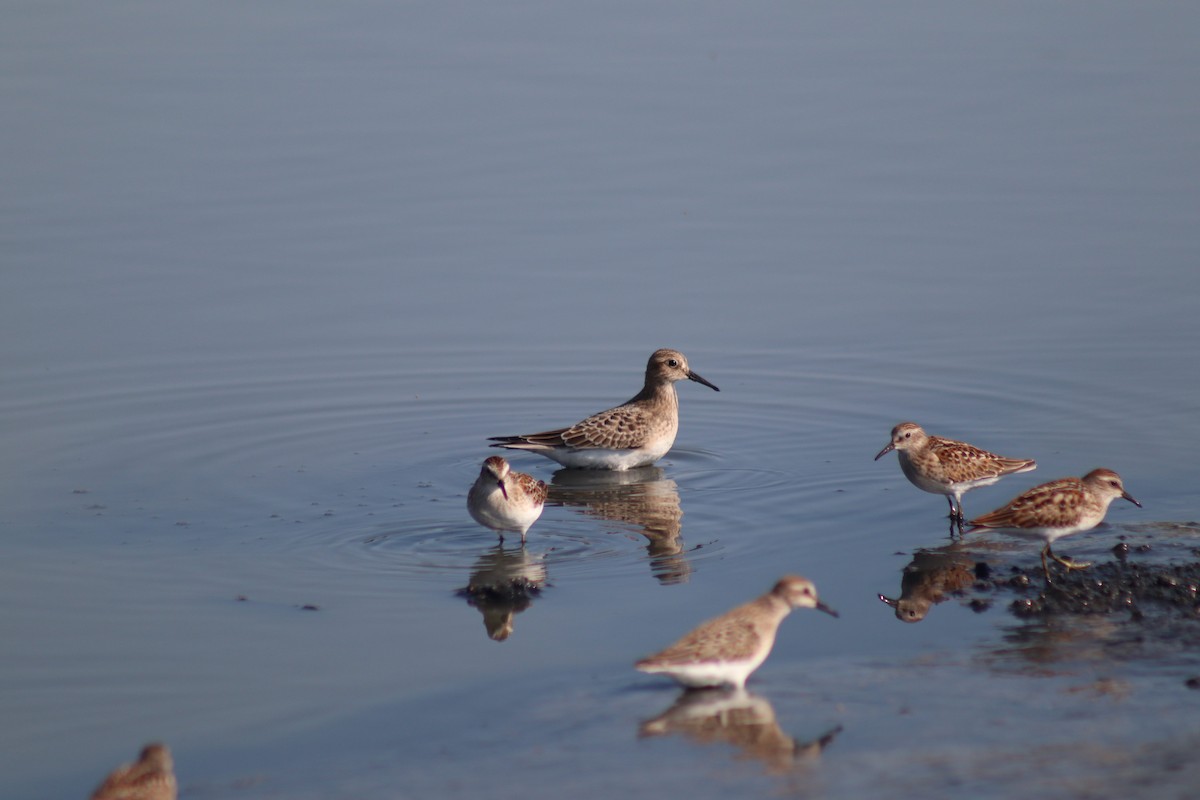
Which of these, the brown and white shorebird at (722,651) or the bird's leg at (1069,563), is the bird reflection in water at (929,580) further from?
the brown and white shorebird at (722,651)

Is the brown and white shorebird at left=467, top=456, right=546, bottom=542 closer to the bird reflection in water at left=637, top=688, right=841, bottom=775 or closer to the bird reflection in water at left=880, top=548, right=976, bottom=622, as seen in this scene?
the bird reflection in water at left=880, top=548, right=976, bottom=622

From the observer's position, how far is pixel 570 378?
16.9m

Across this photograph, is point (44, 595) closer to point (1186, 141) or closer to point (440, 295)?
point (440, 295)

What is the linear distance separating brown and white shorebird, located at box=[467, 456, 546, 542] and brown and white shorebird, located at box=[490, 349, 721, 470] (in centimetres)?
268

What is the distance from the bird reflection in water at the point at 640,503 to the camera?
12.0 meters

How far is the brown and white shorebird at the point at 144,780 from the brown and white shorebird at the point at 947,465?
6425 mm

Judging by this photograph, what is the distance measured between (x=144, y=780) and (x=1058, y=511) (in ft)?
20.6

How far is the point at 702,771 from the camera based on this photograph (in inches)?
329

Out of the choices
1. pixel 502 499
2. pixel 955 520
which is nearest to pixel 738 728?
pixel 502 499

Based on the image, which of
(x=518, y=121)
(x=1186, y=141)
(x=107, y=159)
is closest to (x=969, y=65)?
(x=1186, y=141)

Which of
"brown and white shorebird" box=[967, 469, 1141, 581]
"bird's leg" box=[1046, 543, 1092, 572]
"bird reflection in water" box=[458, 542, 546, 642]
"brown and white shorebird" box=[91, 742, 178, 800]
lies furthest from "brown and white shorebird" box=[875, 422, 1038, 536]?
"brown and white shorebird" box=[91, 742, 178, 800]

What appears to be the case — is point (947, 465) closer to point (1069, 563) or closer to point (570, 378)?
point (1069, 563)

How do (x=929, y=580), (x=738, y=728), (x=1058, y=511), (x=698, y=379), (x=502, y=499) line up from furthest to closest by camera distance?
(x=698, y=379) < (x=502, y=499) < (x=929, y=580) < (x=1058, y=511) < (x=738, y=728)

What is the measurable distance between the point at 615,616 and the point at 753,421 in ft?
17.2
